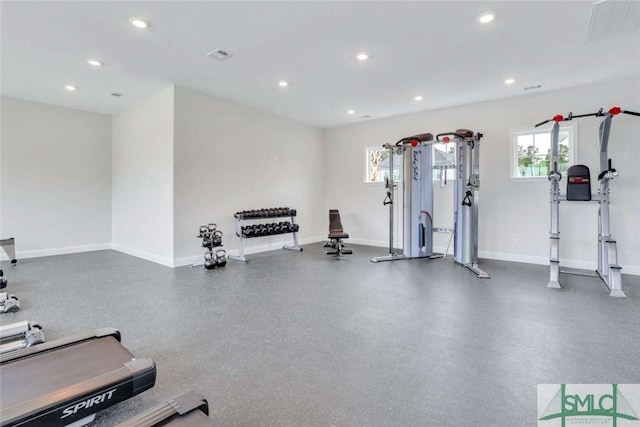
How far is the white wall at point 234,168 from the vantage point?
5543mm

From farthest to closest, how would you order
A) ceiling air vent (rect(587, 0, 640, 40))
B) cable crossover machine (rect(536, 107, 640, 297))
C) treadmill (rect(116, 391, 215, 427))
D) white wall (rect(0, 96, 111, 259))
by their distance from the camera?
white wall (rect(0, 96, 111, 259)), cable crossover machine (rect(536, 107, 640, 297)), ceiling air vent (rect(587, 0, 640, 40)), treadmill (rect(116, 391, 215, 427))

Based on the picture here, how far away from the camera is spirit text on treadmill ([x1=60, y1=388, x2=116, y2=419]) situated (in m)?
1.52

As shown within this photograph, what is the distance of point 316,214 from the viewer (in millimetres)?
8461

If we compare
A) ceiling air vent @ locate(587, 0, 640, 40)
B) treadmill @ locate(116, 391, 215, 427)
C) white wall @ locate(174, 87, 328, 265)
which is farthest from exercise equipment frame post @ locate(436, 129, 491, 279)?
treadmill @ locate(116, 391, 215, 427)

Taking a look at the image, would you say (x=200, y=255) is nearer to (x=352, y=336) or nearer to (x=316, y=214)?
(x=316, y=214)

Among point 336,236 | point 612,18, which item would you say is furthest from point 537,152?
point 336,236

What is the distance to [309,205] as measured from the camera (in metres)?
8.23

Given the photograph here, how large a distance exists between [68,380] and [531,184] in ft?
22.1

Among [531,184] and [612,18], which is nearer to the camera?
[612,18]

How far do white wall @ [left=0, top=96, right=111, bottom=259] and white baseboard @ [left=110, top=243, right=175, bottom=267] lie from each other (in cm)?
49

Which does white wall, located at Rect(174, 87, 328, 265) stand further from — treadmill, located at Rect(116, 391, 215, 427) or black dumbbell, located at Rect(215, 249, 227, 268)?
treadmill, located at Rect(116, 391, 215, 427)

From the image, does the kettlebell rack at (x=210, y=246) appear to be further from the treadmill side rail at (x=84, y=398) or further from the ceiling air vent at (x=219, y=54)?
the treadmill side rail at (x=84, y=398)

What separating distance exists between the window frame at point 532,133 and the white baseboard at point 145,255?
6.40 m

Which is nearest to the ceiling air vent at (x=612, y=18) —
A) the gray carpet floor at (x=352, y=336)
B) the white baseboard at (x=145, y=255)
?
the gray carpet floor at (x=352, y=336)
